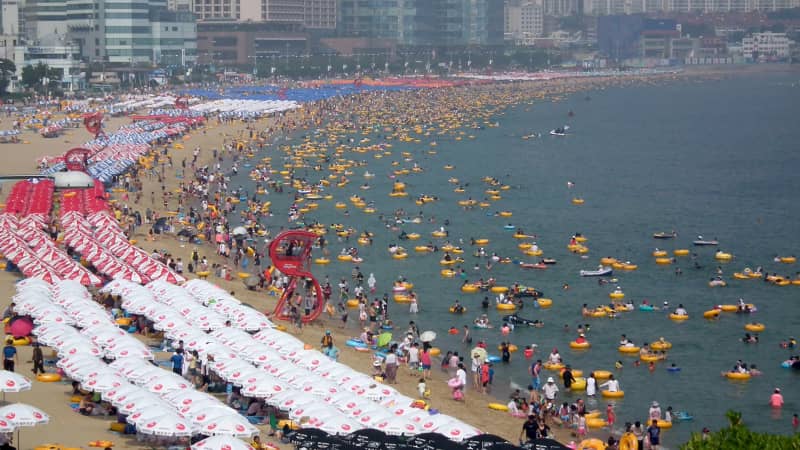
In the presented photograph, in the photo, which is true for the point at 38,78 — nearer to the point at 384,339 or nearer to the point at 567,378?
the point at 384,339

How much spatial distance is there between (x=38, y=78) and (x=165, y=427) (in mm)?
129772

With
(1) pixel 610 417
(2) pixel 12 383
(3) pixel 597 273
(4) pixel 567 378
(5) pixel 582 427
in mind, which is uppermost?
(2) pixel 12 383

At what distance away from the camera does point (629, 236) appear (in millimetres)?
68625

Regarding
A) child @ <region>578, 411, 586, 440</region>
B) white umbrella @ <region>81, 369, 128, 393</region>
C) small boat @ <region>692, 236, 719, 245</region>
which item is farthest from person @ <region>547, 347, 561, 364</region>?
small boat @ <region>692, 236, 719, 245</region>

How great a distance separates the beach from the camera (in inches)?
1269

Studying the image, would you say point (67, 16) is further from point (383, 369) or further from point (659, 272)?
point (383, 369)

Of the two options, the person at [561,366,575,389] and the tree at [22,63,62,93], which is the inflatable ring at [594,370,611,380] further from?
the tree at [22,63,62,93]

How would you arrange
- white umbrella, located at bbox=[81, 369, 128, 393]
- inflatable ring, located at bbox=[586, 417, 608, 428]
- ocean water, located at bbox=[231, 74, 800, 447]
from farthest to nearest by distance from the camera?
ocean water, located at bbox=[231, 74, 800, 447] → inflatable ring, located at bbox=[586, 417, 608, 428] → white umbrella, located at bbox=[81, 369, 128, 393]

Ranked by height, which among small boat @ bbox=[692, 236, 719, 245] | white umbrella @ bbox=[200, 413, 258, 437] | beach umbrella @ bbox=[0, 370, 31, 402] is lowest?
small boat @ bbox=[692, 236, 719, 245]

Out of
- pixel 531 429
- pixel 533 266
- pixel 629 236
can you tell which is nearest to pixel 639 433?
pixel 531 429

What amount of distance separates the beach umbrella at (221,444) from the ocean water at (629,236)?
516 inches

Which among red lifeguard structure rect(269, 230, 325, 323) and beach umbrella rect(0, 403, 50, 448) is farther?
red lifeguard structure rect(269, 230, 325, 323)

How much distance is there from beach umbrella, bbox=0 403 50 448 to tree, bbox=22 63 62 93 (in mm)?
127241

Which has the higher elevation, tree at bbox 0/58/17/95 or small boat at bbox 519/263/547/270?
tree at bbox 0/58/17/95
